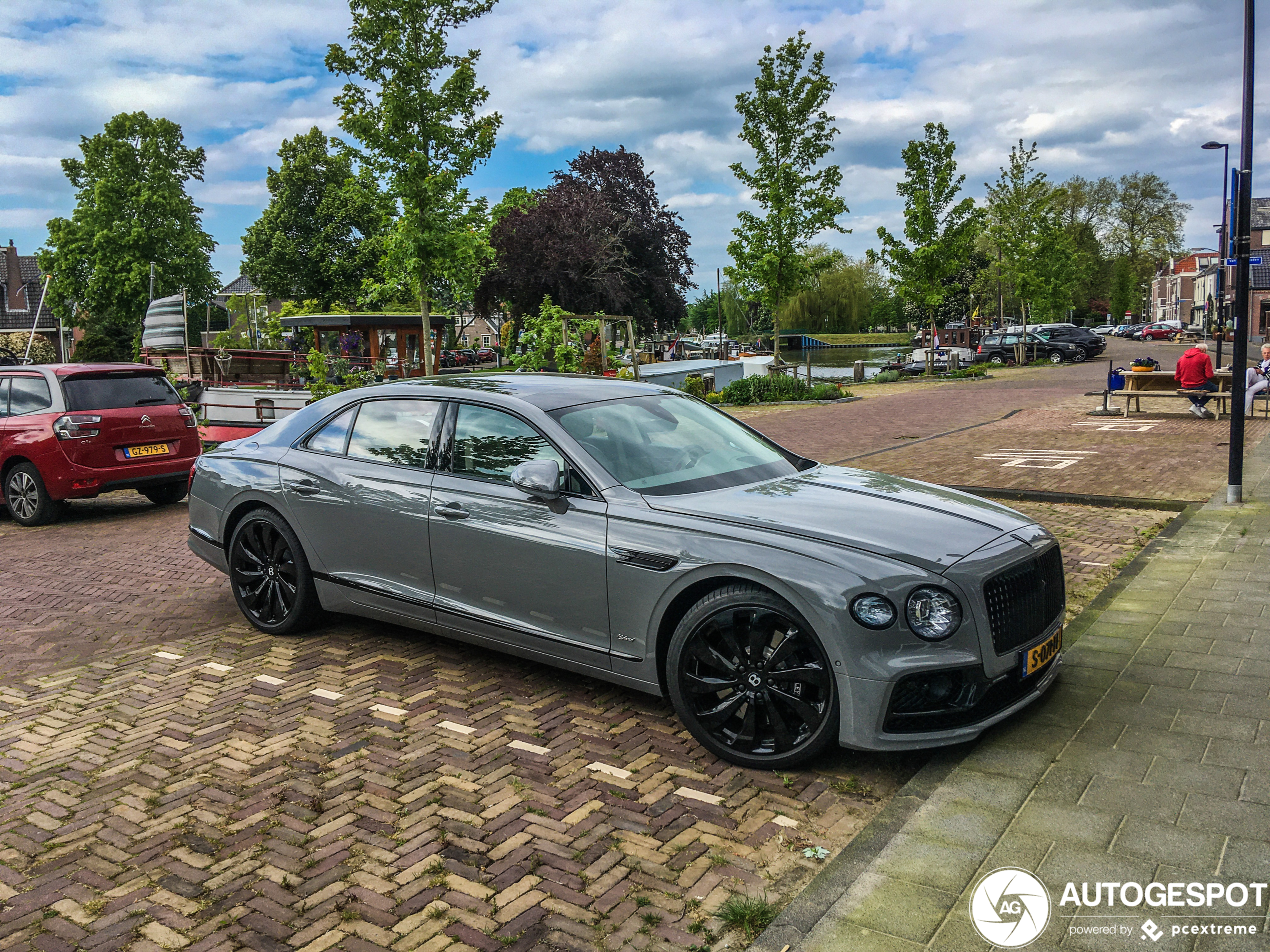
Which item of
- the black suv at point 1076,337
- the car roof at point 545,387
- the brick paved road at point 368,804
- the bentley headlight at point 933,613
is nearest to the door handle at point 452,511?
the car roof at point 545,387

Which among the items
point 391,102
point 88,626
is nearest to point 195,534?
point 88,626

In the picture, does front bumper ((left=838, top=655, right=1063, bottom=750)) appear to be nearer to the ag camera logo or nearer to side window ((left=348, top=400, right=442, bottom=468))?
the ag camera logo

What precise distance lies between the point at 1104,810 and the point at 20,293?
79.4 meters

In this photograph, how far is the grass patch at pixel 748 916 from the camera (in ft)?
9.26

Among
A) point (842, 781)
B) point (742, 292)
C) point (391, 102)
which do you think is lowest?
point (842, 781)

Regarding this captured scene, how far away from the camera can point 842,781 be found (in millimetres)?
3797

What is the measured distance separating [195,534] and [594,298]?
125ft

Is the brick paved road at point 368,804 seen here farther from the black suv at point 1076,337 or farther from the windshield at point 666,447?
the black suv at point 1076,337

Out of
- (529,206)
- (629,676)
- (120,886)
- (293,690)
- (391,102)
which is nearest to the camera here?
(120,886)

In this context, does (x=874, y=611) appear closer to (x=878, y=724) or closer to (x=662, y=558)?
(x=878, y=724)

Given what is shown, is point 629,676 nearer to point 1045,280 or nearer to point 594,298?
point 594,298

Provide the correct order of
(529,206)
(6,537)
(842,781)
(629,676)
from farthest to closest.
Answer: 1. (529,206)
2. (6,537)
3. (629,676)
4. (842,781)

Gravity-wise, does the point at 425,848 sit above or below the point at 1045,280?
below

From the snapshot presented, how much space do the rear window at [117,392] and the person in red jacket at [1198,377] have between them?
1599 cm
